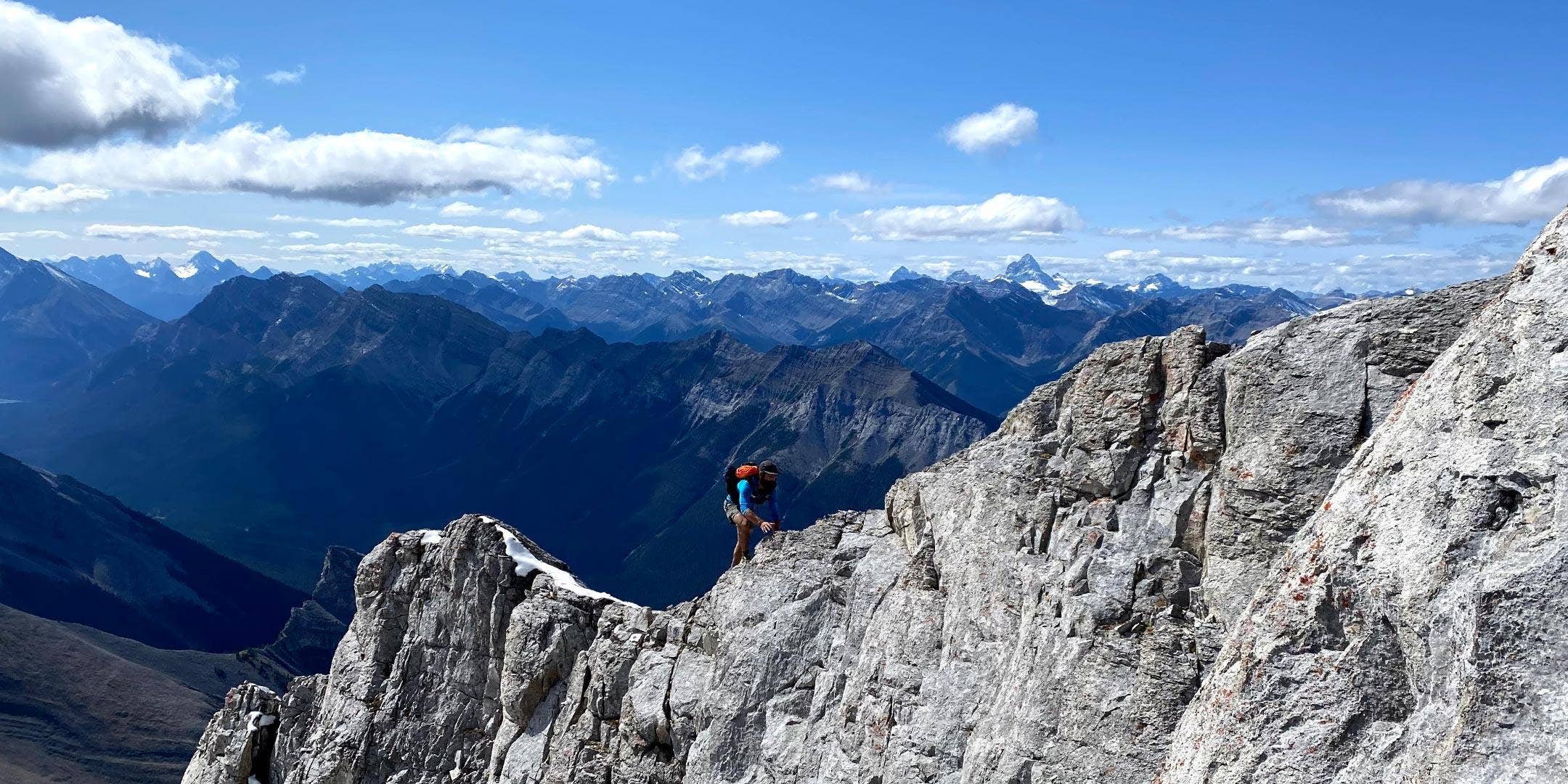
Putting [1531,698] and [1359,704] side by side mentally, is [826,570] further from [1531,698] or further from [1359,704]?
[1531,698]

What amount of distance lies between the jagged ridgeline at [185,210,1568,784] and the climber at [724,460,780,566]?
137cm

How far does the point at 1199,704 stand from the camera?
18.3m

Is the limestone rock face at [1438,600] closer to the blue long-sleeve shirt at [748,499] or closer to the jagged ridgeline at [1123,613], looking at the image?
the jagged ridgeline at [1123,613]

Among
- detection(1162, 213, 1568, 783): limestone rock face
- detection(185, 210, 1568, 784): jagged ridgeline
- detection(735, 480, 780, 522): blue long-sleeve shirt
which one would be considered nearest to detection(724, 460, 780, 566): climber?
detection(735, 480, 780, 522): blue long-sleeve shirt

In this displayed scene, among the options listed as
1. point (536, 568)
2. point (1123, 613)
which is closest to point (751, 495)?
point (536, 568)

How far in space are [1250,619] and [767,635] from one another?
755 inches

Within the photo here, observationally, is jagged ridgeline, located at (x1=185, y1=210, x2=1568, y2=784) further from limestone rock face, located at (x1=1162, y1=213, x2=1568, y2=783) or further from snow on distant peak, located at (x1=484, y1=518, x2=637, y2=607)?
snow on distant peak, located at (x1=484, y1=518, x2=637, y2=607)

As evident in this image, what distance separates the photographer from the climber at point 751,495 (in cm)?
3680

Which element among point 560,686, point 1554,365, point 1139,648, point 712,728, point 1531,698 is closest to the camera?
point 1531,698

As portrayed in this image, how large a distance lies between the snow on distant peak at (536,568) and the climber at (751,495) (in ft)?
26.7

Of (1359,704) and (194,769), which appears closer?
(1359,704)

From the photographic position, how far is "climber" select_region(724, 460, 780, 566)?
121 feet

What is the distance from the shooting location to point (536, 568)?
44.5 m

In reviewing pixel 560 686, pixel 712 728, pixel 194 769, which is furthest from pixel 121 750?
pixel 712 728
